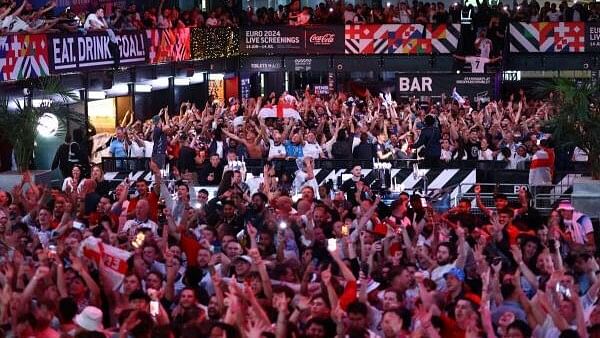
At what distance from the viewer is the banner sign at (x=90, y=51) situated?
2623cm

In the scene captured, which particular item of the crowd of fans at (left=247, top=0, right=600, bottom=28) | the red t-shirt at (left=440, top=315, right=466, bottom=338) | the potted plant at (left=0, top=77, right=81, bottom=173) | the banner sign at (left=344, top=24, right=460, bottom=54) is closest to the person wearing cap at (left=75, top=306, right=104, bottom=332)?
the red t-shirt at (left=440, top=315, right=466, bottom=338)

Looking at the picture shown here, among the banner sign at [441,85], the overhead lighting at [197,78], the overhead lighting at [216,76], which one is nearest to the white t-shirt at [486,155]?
the banner sign at [441,85]

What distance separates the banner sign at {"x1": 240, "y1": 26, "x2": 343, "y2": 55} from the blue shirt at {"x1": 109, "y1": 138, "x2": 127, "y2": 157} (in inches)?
524

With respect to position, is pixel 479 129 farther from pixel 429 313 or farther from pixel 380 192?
pixel 429 313

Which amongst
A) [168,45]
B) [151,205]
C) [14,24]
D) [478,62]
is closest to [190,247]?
[151,205]

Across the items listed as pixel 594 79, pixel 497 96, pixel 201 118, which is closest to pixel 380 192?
pixel 594 79

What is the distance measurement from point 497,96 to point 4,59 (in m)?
14.9

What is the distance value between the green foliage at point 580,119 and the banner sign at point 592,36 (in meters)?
13.9

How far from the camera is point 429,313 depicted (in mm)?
10758

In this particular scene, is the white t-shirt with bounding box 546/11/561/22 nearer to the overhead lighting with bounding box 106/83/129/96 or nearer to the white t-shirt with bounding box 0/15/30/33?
the overhead lighting with bounding box 106/83/129/96

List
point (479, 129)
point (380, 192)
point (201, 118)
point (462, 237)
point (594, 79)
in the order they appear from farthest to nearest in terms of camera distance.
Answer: point (201, 118)
point (479, 129)
point (594, 79)
point (380, 192)
point (462, 237)

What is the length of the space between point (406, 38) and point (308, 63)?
2.72m

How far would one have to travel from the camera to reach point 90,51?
2792 centimetres

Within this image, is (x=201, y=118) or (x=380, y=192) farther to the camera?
(x=201, y=118)
